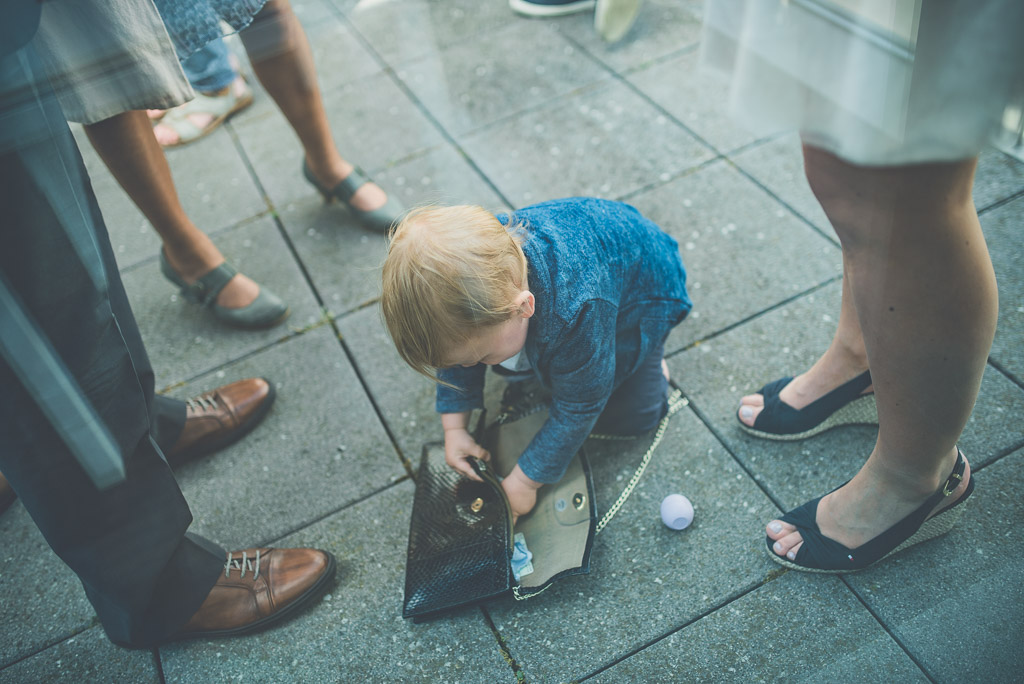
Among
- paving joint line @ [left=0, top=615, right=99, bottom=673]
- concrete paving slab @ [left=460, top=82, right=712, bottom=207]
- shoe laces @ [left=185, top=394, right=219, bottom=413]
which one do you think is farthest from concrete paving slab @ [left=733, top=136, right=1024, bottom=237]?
paving joint line @ [left=0, top=615, right=99, bottom=673]

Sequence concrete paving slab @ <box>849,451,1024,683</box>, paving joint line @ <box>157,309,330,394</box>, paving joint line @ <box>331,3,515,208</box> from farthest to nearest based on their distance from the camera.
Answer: paving joint line @ <box>331,3,515,208</box>
paving joint line @ <box>157,309,330,394</box>
concrete paving slab @ <box>849,451,1024,683</box>

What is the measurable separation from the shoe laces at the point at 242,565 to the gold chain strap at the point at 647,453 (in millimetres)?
793

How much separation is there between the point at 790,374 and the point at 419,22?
2647 millimetres

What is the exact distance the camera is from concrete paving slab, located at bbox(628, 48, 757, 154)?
2740mm

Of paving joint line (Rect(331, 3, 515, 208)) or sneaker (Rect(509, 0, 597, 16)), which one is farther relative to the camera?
sneaker (Rect(509, 0, 597, 16))

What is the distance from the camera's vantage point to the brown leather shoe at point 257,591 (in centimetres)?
162

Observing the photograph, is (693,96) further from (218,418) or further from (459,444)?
(218,418)

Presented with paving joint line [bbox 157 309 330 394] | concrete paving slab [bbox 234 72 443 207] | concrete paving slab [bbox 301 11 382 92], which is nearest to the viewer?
paving joint line [bbox 157 309 330 394]

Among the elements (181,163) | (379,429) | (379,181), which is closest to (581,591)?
(379,429)

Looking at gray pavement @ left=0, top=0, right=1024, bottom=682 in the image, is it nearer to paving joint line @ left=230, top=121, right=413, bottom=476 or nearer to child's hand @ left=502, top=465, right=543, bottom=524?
paving joint line @ left=230, top=121, right=413, bottom=476

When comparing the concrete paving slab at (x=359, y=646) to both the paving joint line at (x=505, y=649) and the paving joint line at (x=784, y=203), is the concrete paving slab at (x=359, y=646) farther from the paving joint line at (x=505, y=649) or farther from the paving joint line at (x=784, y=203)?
the paving joint line at (x=784, y=203)

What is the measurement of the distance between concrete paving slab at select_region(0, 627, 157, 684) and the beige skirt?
123 cm

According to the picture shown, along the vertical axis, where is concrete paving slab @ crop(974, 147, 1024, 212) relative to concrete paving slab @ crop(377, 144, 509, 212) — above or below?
below

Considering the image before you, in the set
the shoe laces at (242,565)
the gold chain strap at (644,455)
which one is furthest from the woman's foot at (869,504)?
the shoe laces at (242,565)
